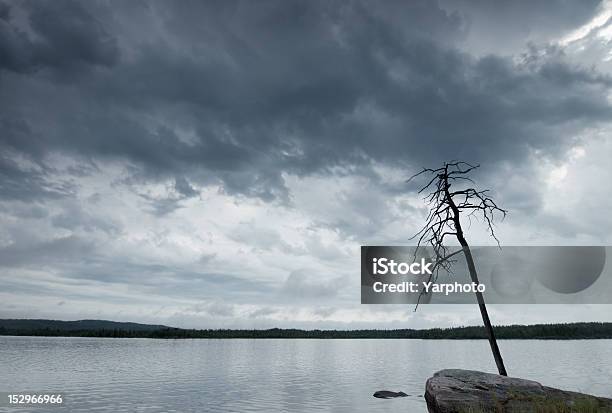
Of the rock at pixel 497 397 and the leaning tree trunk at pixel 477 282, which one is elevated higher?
the leaning tree trunk at pixel 477 282

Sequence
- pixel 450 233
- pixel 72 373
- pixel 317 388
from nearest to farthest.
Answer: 1. pixel 450 233
2. pixel 317 388
3. pixel 72 373

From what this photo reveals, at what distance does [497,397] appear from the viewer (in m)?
21.0

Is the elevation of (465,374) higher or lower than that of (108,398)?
higher

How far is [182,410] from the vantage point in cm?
3073

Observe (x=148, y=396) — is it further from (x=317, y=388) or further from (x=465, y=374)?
(x=465, y=374)

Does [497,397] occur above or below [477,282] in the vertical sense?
below

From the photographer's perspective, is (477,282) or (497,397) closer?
(497,397)

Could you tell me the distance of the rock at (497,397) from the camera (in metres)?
19.4

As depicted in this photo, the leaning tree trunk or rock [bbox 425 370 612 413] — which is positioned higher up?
the leaning tree trunk

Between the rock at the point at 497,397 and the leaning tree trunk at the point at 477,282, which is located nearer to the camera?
the rock at the point at 497,397

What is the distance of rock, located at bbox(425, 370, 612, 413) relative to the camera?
19.4m

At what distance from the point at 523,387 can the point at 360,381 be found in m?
29.7

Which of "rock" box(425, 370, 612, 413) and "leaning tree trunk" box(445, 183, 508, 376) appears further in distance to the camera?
"leaning tree trunk" box(445, 183, 508, 376)

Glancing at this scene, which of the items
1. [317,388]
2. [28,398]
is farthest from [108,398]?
[317,388]
